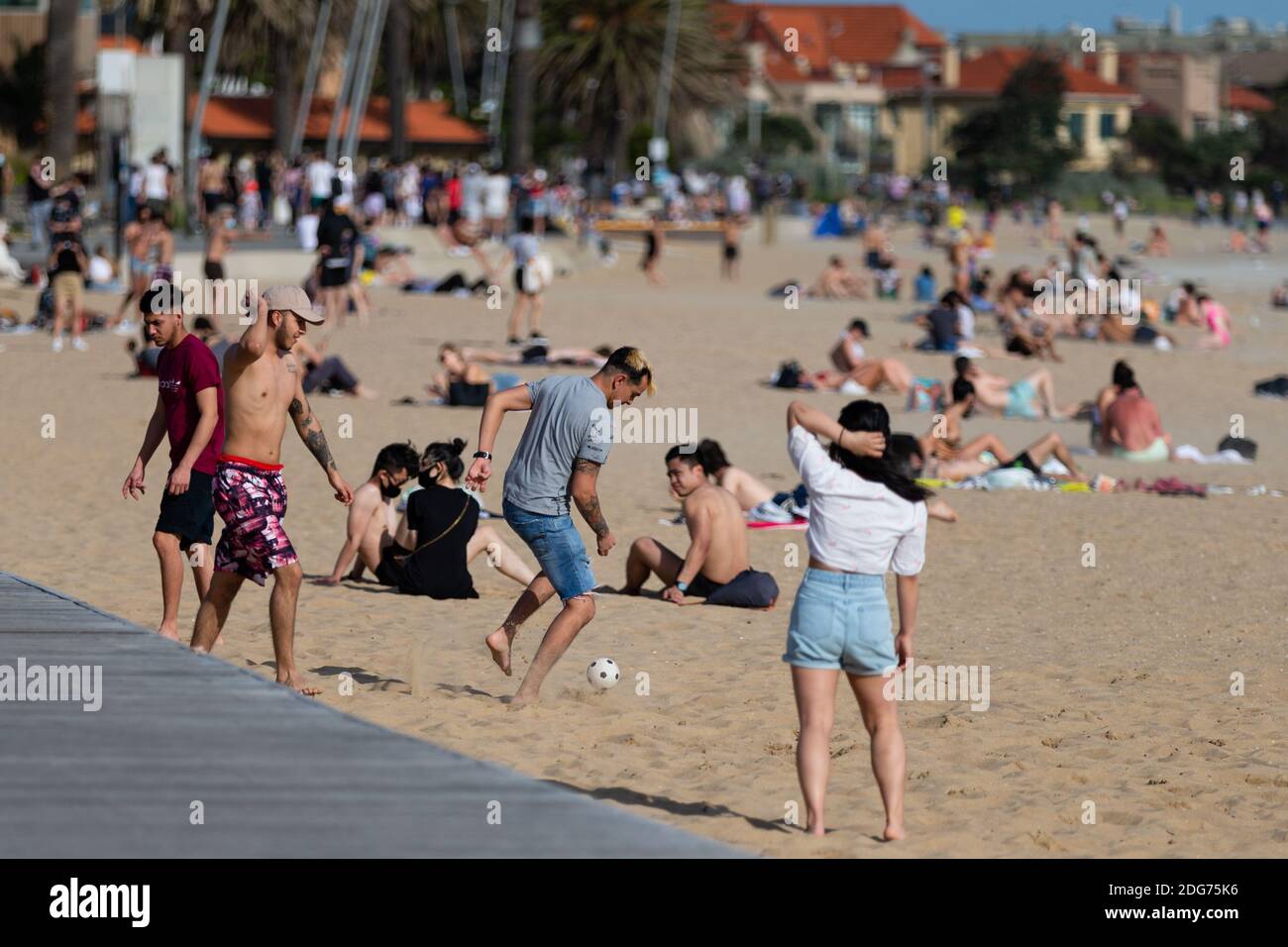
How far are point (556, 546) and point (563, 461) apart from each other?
33cm

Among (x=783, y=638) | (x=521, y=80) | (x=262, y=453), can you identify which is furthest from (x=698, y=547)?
(x=521, y=80)

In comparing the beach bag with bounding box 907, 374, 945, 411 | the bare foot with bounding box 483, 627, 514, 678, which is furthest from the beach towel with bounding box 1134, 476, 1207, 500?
the bare foot with bounding box 483, 627, 514, 678

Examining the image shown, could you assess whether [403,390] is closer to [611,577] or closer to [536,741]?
[611,577]

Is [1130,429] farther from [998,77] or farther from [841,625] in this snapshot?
[998,77]

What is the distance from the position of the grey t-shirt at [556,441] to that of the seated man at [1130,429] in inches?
399

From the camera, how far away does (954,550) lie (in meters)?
12.3

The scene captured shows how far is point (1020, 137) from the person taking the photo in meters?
74.4

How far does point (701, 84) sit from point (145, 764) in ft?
180

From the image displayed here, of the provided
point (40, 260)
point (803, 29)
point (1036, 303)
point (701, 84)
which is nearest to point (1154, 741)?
point (1036, 303)

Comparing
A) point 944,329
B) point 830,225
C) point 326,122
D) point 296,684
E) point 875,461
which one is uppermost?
point 326,122

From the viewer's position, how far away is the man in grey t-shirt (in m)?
7.31

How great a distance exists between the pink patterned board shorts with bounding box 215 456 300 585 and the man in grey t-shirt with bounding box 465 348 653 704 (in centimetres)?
77

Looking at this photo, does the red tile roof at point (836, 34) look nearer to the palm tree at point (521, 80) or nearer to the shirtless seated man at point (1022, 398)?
the palm tree at point (521, 80)

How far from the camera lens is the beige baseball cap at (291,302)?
734 centimetres
